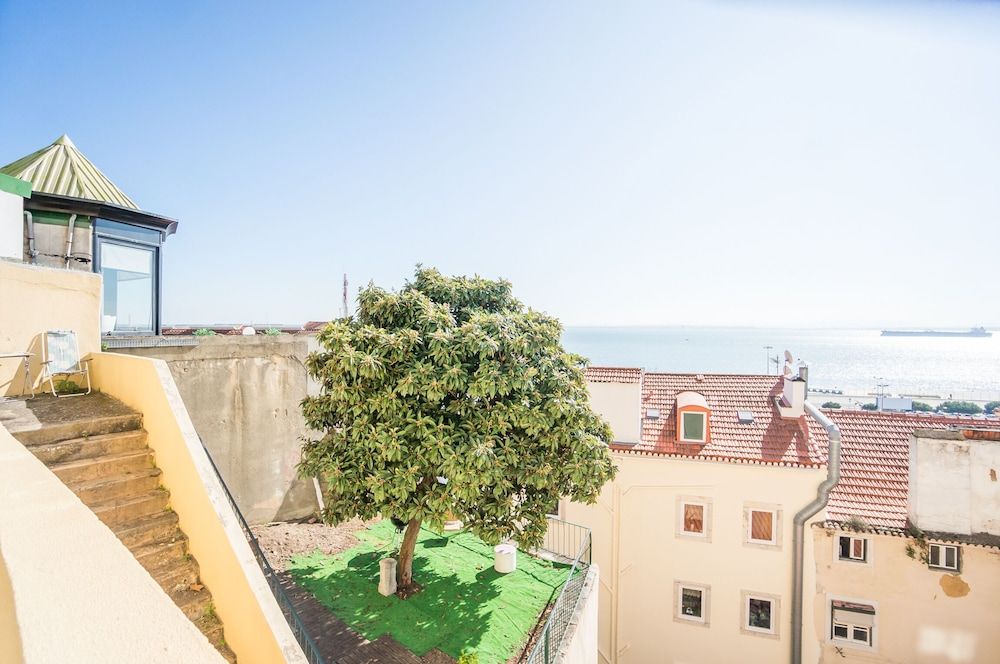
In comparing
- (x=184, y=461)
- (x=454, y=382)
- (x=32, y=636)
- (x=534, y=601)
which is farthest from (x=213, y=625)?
(x=534, y=601)

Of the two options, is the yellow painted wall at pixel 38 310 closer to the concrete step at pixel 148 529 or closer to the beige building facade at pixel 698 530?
the concrete step at pixel 148 529

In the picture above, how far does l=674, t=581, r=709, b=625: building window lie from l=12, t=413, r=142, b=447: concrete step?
13.4 m

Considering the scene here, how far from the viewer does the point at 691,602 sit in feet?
41.3

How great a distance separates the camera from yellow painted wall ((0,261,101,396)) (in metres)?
6.97

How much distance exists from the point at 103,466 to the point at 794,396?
15746 mm

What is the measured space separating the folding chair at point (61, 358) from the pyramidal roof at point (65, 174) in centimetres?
456

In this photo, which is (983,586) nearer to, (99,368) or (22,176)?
(99,368)

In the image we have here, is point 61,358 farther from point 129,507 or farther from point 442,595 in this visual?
point 442,595

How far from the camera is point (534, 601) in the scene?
8461 mm

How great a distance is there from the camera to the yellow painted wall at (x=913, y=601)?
1073cm

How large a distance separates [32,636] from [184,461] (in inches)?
137

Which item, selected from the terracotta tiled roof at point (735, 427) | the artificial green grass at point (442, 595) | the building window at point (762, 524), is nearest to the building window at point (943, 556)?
the terracotta tiled roof at point (735, 427)

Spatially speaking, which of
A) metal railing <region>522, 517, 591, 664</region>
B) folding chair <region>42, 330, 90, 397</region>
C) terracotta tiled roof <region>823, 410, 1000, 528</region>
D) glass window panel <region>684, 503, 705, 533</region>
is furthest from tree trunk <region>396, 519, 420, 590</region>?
terracotta tiled roof <region>823, 410, 1000, 528</region>

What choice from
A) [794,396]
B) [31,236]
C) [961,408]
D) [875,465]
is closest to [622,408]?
[794,396]
